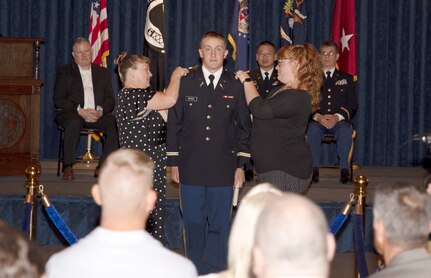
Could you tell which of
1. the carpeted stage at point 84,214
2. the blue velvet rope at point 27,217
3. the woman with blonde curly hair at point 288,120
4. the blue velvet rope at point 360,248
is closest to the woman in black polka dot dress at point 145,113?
the woman with blonde curly hair at point 288,120

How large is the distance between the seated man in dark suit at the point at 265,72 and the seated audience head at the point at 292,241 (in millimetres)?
7051

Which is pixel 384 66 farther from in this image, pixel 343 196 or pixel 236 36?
pixel 343 196

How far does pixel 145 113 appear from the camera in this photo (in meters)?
5.60

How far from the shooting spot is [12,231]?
1.94 m

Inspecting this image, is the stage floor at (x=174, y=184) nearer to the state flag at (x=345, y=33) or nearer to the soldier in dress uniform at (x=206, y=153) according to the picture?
the state flag at (x=345, y=33)

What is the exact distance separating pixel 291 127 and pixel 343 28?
539 centimetres

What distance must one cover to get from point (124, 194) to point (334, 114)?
6354 mm

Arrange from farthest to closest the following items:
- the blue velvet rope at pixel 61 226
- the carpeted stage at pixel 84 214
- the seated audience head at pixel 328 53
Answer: the seated audience head at pixel 328 53 < the carpeted stage at pixel 84 214 < the blue velvet rope at pixel 61 226

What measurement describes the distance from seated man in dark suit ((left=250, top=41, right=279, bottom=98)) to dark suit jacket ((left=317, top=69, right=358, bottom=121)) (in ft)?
1.88

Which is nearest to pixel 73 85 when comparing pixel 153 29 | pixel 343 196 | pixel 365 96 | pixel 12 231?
pixel 153 29

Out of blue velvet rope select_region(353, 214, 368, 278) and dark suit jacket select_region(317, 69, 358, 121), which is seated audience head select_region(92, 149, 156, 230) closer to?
blue velvet rope select_region(353, 214, 368, 278)

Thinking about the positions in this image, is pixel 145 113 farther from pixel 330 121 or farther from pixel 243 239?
pixel 330 121

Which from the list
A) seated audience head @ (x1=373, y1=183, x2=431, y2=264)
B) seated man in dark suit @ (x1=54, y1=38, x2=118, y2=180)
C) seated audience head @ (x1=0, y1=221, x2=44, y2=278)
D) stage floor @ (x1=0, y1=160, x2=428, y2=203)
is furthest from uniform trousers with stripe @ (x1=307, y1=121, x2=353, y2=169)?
seated audience head @ (x1=0, y1=221, x2=44, y2=278)

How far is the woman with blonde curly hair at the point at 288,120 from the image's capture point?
517cm
